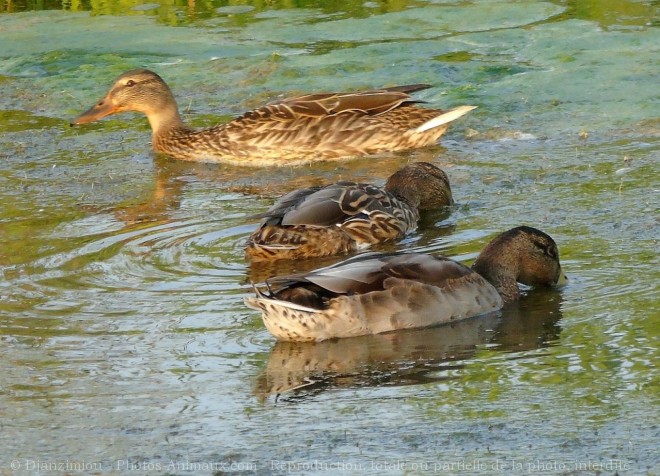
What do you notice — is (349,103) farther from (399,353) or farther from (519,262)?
(399,353)

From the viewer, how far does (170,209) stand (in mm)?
10148

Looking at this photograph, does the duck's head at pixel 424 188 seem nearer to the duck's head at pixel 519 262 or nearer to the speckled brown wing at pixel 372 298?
the duck's head at pixel 519 262

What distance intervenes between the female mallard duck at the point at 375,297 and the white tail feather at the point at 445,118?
13.8 ft

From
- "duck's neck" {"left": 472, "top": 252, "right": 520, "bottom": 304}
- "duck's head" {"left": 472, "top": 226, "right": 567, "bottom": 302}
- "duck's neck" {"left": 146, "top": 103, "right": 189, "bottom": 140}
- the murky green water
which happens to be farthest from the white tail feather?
"duck's neck" {"left": 472, "top": 252, "right": 520, "bottom": 304}

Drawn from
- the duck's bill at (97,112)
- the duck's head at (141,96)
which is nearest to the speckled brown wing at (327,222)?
the duck's head at (141,96)

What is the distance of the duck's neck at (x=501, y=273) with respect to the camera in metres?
7.62

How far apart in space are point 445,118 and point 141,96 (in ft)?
9.37

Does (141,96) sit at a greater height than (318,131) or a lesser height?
greater

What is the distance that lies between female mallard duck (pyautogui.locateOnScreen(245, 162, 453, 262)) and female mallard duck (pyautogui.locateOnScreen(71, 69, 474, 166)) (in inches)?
79.5

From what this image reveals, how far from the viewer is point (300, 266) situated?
880 centimetres

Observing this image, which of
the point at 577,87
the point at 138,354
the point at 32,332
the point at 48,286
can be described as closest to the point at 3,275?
the point at 48,286

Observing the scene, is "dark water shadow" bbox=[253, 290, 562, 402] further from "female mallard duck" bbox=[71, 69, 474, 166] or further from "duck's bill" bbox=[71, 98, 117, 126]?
"duck's bill" bbox=[71, 98, 117, 126]

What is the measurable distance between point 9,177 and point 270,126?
7.41 feet

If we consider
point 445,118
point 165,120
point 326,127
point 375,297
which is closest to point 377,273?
point 375,297
